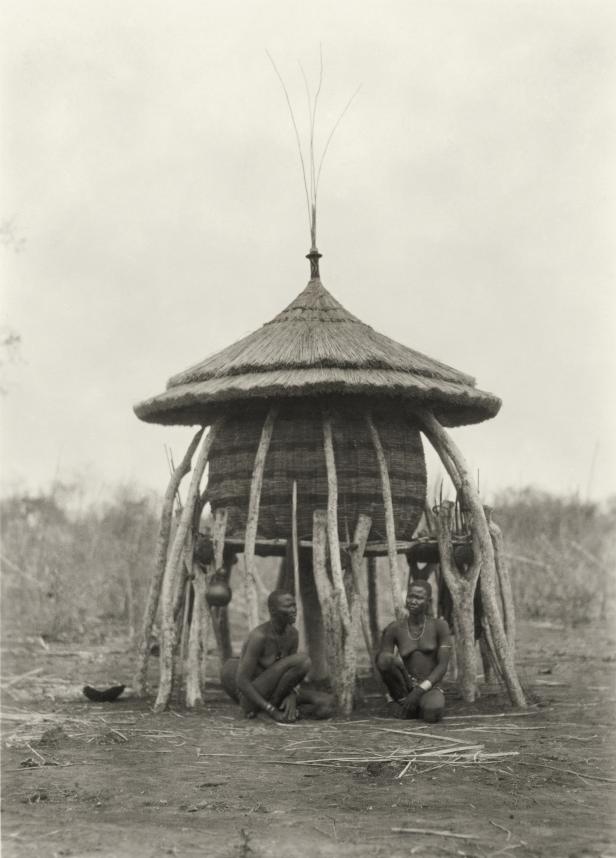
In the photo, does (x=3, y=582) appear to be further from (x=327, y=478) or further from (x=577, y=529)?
(x=577, y=529)

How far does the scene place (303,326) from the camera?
28.9 ft

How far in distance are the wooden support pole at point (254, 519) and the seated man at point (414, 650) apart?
3.26 feet

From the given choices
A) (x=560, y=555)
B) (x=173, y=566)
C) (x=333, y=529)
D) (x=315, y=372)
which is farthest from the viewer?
(x=560, y=555)

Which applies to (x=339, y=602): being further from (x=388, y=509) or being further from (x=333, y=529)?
(x=388, y=509)

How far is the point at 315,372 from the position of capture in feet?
26.1

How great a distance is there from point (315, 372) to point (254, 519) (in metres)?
1.22

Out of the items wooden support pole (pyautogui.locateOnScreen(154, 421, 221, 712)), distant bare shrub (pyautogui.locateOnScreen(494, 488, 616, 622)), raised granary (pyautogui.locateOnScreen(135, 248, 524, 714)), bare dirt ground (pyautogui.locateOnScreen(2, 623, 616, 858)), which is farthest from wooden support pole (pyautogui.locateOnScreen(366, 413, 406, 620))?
distant bare shrub (pyautogui.locateOnScreen(494, 488, 616, 622))

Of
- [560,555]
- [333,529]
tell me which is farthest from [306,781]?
[560,555]

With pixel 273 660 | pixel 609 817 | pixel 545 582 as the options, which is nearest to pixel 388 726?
pixel 273 660

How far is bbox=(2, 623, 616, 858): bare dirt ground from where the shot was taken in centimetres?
438

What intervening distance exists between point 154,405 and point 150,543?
730cm

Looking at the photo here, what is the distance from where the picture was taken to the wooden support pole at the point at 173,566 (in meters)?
8.20

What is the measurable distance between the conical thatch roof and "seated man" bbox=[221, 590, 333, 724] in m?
1.57

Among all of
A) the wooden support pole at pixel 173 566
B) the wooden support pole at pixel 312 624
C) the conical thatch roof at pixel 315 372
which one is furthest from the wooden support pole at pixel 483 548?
the wooden support pole at pixel 173 566
